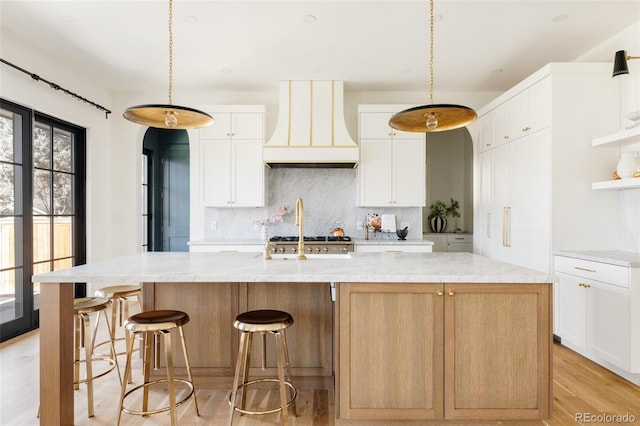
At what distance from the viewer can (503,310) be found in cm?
190

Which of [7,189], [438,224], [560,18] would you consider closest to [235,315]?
[7,189]

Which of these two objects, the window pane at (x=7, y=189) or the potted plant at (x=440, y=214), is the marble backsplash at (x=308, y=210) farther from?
the window pane at (x=7, y=189)

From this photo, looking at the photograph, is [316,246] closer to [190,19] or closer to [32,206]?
[190,19]

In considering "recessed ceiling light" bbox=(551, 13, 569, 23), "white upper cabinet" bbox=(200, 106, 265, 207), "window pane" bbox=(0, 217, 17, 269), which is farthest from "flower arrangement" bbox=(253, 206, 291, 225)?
"recessed ceiling light" bbox=(551, 13, 569, 23)

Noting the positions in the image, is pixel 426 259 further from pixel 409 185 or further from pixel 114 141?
pixel 114 141

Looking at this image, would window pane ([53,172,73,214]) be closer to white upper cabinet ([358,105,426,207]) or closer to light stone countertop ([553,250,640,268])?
white upper cabinet ([358,105,426,207])

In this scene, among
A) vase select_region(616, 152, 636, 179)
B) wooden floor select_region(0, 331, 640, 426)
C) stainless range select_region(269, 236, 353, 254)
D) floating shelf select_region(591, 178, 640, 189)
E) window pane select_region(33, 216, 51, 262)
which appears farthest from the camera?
stainless range select_region(269, 236, 353, 254)

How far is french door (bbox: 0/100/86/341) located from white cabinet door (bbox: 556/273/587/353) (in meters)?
5.05

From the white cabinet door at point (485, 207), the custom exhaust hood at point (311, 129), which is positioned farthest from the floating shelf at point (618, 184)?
the custom exhaust hood at point (311, 129)

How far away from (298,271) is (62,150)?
381 centimetres

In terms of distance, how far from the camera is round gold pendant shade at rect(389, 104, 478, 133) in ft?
7.30

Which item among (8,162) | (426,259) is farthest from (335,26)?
(8,162)

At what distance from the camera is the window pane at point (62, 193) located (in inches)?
159

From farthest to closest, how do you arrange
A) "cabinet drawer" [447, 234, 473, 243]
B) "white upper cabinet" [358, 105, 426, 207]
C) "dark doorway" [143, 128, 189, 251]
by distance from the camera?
"dark doorway" [143, 128, 189, 251] → "cabinet drawer" [447, 234, 473, 243] → "white upper cabinet" [358, 105, 426, 207]
